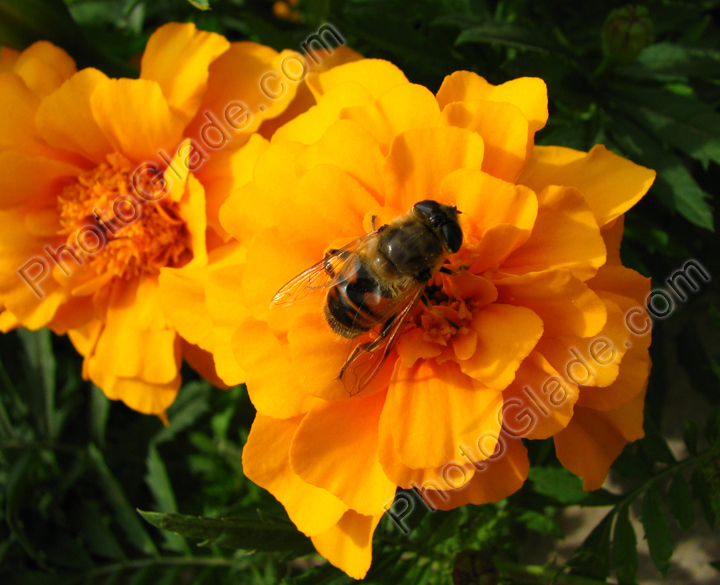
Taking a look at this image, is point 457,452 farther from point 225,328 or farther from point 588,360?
point 225,328

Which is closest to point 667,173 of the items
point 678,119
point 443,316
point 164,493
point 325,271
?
point 678,119

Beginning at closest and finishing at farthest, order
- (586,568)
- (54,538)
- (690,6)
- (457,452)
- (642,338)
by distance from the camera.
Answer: (457,452) → (642,338) → (586,568) → (690,6) → (54,538)

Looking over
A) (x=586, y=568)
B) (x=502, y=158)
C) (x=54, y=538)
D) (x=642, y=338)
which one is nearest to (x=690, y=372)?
(x=586, y=568)

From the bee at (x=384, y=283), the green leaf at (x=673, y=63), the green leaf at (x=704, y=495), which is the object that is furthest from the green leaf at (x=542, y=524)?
the green leaf at (x=673, y=63)

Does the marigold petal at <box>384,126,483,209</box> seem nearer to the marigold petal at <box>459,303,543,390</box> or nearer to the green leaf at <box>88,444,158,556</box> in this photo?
the marigold petal at <box>459,303,543,390</box>

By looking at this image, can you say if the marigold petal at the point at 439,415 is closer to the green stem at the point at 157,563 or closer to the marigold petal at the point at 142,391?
the marigold petal at the point at 142,391

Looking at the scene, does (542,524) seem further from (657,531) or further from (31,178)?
(31,178)
